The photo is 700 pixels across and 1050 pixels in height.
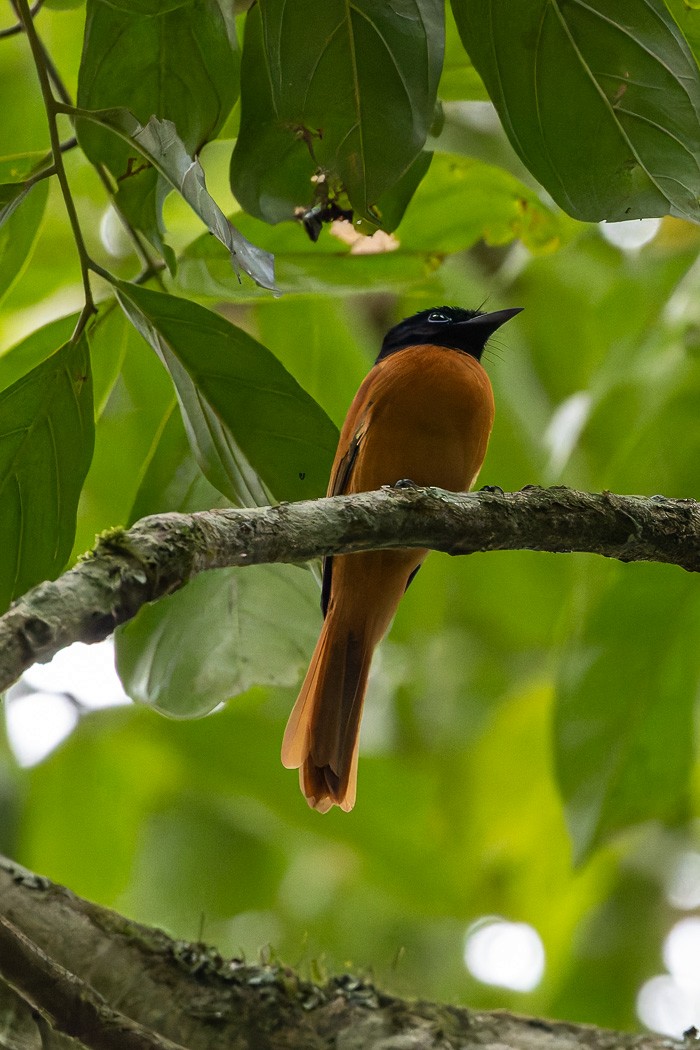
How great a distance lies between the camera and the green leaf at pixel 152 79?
77.1 inches

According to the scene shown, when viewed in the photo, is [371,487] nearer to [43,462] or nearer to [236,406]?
[236,406]

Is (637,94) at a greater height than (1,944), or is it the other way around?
(637,94)

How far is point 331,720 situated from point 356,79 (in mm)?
1858

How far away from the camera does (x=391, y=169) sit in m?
1.82

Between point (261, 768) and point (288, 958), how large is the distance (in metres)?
1.16

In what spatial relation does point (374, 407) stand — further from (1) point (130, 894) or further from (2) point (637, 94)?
(1) point (130, 894)

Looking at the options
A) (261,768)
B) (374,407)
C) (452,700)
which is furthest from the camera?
(452,700)

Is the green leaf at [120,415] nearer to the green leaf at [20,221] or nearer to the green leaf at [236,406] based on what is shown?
the green leaf at [20,221]

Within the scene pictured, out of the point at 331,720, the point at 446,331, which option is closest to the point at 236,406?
the point at 331,720

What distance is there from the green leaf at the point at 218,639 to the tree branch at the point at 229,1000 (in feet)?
1.53

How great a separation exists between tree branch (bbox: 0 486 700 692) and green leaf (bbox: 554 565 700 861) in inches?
31.6

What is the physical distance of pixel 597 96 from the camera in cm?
186

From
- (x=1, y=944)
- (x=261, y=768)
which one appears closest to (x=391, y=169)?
(x=1, y=944)

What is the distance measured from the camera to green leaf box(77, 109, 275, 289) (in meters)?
1.69
